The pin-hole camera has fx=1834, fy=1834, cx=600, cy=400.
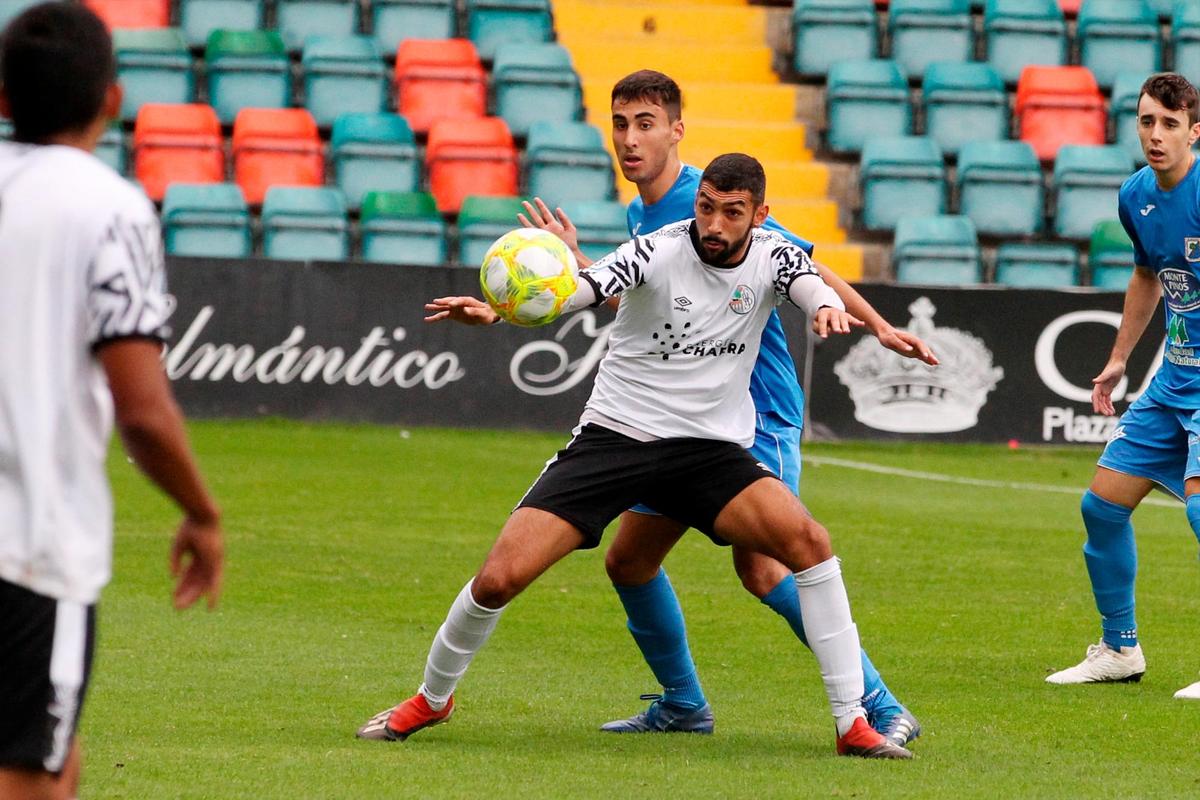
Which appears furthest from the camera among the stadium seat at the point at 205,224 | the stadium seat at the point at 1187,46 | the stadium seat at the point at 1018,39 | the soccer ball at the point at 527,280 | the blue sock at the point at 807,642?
the stadium seat at the point at 1018,39

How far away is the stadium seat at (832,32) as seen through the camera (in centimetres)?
2006

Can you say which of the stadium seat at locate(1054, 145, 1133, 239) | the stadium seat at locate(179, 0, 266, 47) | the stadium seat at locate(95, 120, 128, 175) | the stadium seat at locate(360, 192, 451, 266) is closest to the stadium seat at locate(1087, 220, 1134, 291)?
the stadium seat at locate(1054, 145, 1133, 239)

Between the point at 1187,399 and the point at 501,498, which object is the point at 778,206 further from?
the point at 1187,399

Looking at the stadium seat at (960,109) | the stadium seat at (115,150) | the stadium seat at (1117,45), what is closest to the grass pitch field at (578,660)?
the stadium seat at (115,150)

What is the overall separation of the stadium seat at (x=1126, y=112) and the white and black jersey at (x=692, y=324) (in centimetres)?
1462

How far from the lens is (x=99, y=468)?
3.10m

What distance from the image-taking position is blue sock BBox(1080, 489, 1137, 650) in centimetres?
709

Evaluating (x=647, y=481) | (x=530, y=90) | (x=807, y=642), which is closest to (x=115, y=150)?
(x=530, y=90)

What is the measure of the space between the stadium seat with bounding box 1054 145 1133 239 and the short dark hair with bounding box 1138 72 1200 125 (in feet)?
39.2

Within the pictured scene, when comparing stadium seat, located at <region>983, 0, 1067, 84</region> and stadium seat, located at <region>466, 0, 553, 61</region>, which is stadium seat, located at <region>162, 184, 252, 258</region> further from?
stadium seat, located at <region>983, 0, 1067, 84</region>

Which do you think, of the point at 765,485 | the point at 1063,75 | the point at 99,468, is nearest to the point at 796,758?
the point at 765,485

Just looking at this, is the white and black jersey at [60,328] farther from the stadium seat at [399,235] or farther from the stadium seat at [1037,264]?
the stadium seat at [1037,264]

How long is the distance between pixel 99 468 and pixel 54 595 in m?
0.22

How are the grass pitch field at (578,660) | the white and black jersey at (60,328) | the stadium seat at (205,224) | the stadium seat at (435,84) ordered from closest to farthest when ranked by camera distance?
the white and black jersey at (60,328) → the grass pitch field at (578,660) → the stadium seat at (205,224) → the stadium seat at (435,84)
